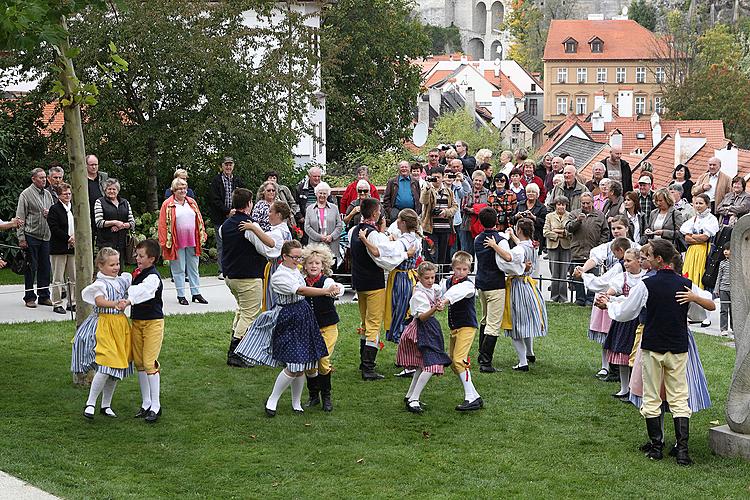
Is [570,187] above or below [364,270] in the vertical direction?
above

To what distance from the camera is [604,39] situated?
11038 centimetres

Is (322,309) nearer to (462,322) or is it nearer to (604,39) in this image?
(462,322)

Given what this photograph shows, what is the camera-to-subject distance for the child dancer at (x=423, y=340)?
35.1ft

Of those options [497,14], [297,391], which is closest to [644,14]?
[497,14]

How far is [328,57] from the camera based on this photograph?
78.5 feet

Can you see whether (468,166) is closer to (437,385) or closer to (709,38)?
(437,385)

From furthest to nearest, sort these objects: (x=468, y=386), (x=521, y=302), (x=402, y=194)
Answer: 1. (x=402, y=194)
2. (x=521, y=302)
3. (x=468, y=386)

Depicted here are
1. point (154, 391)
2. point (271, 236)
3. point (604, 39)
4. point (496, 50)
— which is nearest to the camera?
point (154, 391)

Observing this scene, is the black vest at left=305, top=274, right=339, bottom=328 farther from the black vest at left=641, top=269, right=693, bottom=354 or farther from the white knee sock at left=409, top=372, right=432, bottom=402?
the black vest at left=641, top=269, right=693, bottom=354

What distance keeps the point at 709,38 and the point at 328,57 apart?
224ft

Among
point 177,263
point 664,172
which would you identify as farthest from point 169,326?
point 664,172

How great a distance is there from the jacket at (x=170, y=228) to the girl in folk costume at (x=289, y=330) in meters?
5.52

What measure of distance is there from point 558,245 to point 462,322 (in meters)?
6.47

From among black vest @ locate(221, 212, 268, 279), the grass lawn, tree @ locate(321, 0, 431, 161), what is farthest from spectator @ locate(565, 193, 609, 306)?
tree @ locate(321, 0, 431, 161)
